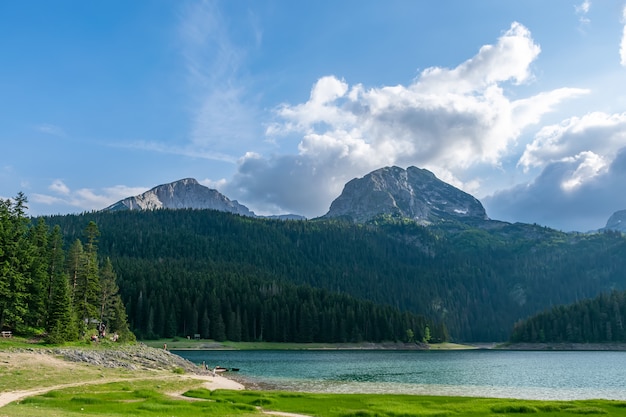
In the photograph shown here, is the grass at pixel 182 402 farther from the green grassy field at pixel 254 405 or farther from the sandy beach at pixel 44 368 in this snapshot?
the sandy beach at pixel 44 368

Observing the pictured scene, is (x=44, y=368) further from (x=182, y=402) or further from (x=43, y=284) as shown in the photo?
(x=43, y=284)

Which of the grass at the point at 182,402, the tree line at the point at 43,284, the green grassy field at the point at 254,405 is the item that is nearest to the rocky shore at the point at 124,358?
the grass at the point at 182,402

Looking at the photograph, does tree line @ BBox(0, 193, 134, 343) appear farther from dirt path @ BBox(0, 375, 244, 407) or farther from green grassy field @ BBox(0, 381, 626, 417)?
green grassy field @ BBox(0, 381, 626, 417)

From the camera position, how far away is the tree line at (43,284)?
246 ft

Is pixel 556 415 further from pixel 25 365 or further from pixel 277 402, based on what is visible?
pixel 25 365

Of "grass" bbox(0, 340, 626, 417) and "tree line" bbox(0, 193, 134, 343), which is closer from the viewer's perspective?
"grass" bbox(0, 340, 626, 417)

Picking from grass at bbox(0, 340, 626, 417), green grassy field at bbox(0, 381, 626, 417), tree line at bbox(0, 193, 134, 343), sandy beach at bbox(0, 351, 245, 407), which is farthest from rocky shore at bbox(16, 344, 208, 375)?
green grassy field at bbox(0, 381, 626, 417)

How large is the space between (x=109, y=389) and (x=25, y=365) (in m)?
A: 12.7

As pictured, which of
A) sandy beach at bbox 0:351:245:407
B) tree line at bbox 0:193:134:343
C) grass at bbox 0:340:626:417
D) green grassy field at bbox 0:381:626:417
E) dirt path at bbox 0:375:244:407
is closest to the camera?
green grassy field at bbox 0:381:626:417

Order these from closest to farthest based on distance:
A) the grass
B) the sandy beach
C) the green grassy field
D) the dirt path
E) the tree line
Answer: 1. the green grassy field
2. the grass
3. the dirt path
4. the sandy beach
5. the tree line

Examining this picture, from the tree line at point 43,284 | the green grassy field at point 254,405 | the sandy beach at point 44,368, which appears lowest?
the green grassy field at point 254,405

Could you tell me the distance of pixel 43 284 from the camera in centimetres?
8406

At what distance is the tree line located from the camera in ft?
246

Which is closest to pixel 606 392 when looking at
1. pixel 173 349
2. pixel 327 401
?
pixel 327 401
